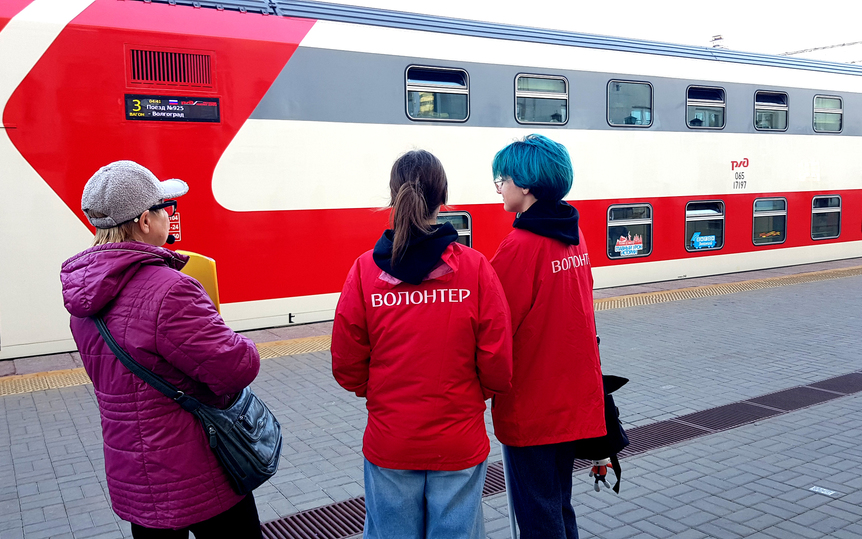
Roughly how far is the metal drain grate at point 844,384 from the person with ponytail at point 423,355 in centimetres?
511

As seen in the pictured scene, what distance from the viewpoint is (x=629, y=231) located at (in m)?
10.6

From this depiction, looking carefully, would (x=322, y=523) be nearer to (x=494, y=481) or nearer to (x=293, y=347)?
(x=494, y=481)

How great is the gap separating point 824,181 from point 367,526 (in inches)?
521

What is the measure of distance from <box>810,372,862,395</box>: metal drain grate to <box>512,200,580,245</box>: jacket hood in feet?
15.4

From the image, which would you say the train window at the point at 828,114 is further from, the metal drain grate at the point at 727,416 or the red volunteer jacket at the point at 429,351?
the red volunteer jacket at the point at 429,351

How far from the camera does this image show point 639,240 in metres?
10.7

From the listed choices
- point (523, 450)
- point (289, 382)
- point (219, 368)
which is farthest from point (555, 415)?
point (289, 382)

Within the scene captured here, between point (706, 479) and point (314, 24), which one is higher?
point (314, 24)

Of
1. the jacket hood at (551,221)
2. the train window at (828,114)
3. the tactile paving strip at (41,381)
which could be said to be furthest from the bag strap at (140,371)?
the train window at (828,114)

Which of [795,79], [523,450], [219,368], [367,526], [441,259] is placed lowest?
[367,526]

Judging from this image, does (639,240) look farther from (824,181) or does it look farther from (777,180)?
(824,181)

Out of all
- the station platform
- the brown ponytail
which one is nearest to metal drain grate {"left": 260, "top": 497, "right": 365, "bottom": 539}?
the station platform

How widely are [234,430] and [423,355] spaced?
0.68 metres

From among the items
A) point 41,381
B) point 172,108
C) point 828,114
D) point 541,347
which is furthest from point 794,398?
point 828,114
